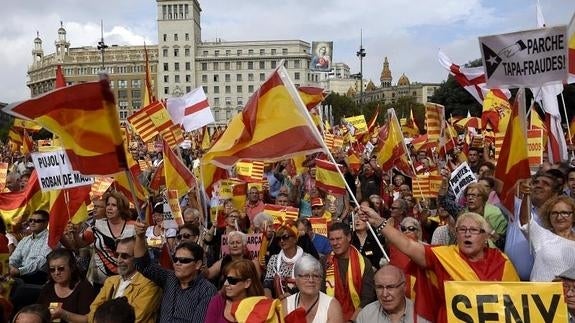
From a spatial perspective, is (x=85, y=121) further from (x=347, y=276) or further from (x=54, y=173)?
(x=54, y=173)

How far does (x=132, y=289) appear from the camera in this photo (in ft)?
16.1

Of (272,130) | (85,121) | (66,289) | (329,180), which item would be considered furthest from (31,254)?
(329,180)

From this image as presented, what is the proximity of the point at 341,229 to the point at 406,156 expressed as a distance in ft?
19.4

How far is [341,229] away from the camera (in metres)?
5.38

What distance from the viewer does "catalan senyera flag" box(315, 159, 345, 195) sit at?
941cm

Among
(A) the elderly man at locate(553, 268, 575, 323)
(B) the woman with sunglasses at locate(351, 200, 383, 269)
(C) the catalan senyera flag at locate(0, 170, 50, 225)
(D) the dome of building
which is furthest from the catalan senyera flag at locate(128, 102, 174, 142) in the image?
(D) the dome of building

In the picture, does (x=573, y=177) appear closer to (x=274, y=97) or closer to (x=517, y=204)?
(x=517, y=204)

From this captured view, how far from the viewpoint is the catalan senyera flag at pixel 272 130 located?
542 centimetres

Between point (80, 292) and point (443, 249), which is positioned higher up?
point (443, 249)

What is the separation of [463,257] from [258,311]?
4.02 ft

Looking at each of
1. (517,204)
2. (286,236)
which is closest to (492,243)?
(517,204)

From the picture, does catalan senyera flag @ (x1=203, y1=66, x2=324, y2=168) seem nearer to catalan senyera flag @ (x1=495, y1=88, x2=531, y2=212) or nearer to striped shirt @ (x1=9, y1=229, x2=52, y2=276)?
catalan senyera flag @ (x1=495, y1=88, x2=531, y2=212)

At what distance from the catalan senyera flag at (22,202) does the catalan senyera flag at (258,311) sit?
4.92 metres

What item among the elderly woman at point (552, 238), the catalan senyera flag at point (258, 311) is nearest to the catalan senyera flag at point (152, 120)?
the catalan senyera flag at point (258, 311)
